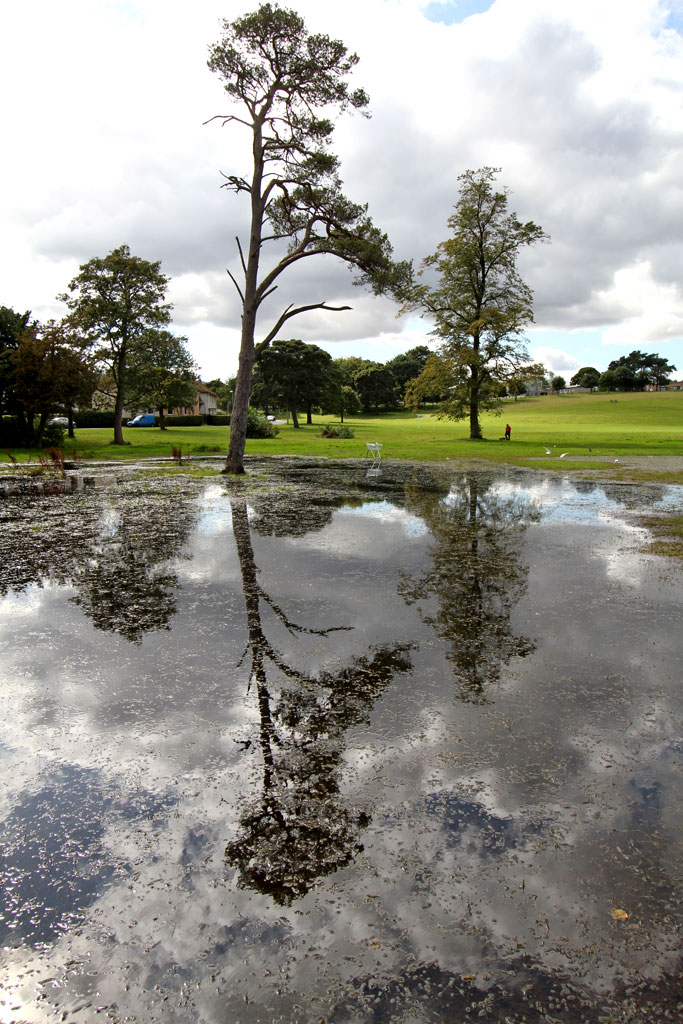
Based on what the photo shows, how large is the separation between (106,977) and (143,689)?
8.05 feet

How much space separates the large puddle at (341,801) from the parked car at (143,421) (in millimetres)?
73154

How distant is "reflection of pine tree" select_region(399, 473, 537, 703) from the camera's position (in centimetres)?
525

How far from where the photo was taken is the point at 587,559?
8.81m

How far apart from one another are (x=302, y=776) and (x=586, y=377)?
669ft

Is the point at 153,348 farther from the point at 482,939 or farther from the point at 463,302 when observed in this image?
the point at 482,939

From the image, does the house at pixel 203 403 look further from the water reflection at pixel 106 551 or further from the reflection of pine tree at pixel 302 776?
the reflection of pine tree at pixel 302 776

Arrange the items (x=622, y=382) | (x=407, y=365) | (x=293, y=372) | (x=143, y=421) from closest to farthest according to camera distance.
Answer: (x=293, y=372) < (x=143, y=421) < (x=407, y=365) < (x=622, y=382)

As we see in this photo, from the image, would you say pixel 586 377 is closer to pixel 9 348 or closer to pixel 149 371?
pixel 149 371

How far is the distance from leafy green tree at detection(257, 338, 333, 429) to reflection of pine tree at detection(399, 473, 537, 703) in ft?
184

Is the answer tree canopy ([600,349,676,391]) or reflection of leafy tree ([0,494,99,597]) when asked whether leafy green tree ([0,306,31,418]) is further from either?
tree canopy ([600,349,676,391])

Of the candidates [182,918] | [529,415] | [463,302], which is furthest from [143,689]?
[529,415]

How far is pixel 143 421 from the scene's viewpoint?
77.2m

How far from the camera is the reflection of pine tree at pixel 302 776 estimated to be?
286 cm

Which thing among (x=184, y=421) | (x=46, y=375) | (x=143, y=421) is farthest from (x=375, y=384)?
(x=46, y=375)
